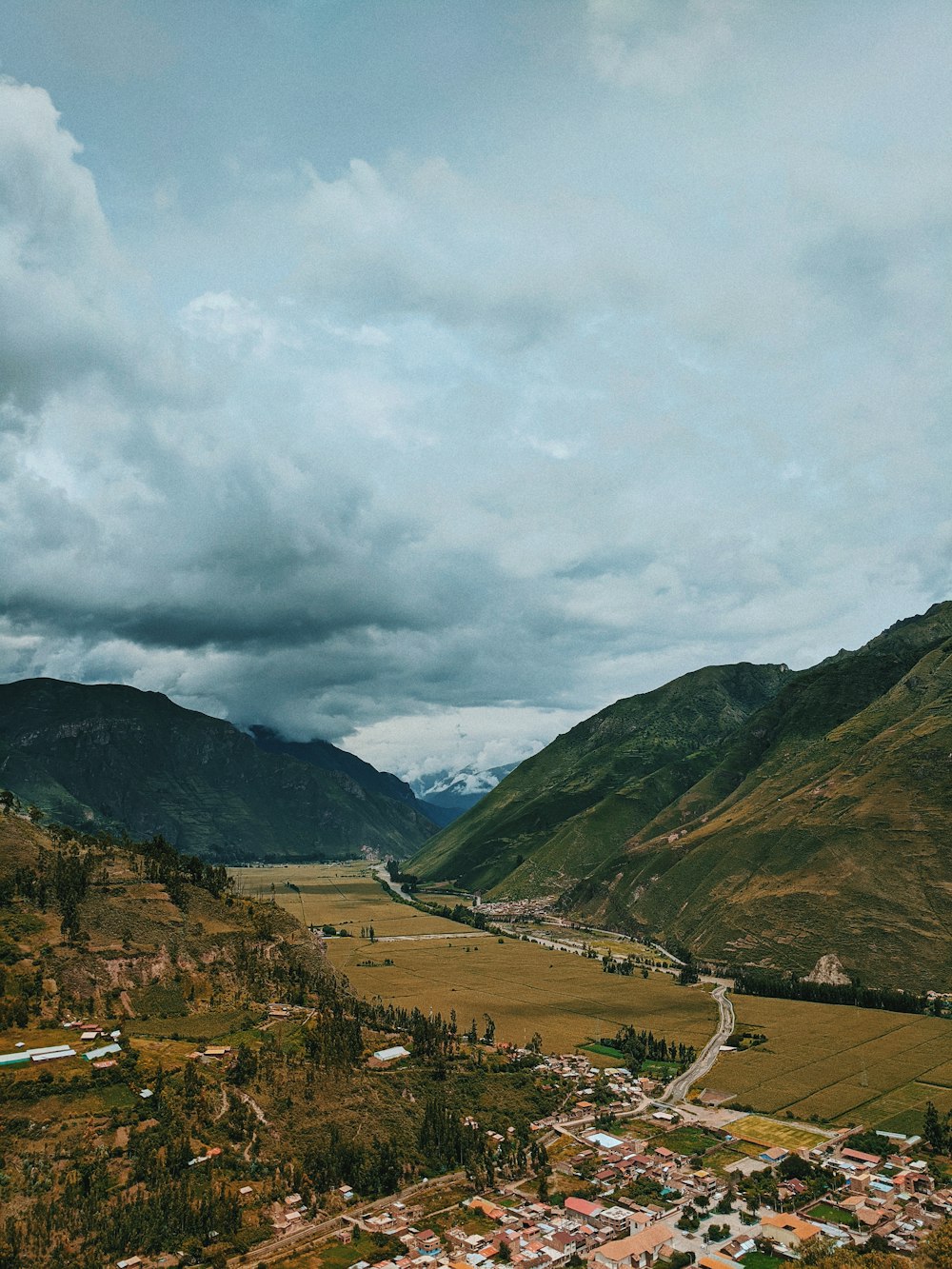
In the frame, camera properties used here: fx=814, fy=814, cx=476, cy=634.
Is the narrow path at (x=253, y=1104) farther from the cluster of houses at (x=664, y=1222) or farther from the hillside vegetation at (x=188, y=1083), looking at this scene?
the cluster of houses at (x=664, y=1222)

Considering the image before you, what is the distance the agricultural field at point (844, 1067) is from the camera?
457ft

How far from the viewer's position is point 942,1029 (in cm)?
18062

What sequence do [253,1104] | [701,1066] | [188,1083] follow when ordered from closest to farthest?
1. [188,1083]
2. [253,1104]
3. [701,1066]

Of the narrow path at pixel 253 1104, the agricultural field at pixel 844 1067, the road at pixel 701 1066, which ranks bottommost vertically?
the road at pixel 701 1066

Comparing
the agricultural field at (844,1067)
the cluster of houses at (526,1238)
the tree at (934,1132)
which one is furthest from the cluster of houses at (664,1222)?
the agricultural field at (844,1067)

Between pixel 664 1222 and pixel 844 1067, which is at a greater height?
pixel 664 1222

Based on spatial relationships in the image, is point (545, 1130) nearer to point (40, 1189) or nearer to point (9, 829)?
point (40, 1189)

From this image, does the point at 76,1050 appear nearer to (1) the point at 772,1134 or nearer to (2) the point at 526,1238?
(2) the point at 526,1238

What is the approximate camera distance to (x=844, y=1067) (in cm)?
15925

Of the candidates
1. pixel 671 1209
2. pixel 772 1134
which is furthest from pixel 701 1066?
pixel 671 1209

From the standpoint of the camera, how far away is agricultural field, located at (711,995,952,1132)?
139m

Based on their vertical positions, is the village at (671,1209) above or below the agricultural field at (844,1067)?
above

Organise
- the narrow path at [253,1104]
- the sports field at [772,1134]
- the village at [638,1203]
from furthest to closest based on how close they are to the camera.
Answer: the sports field at [772,1134]
the narrow path at [253,1104]
the village at [638,1203]

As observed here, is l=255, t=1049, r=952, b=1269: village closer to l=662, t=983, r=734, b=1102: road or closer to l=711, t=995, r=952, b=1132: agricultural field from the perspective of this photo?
l=711, t=995, r=952, b=1132: agricultural field
